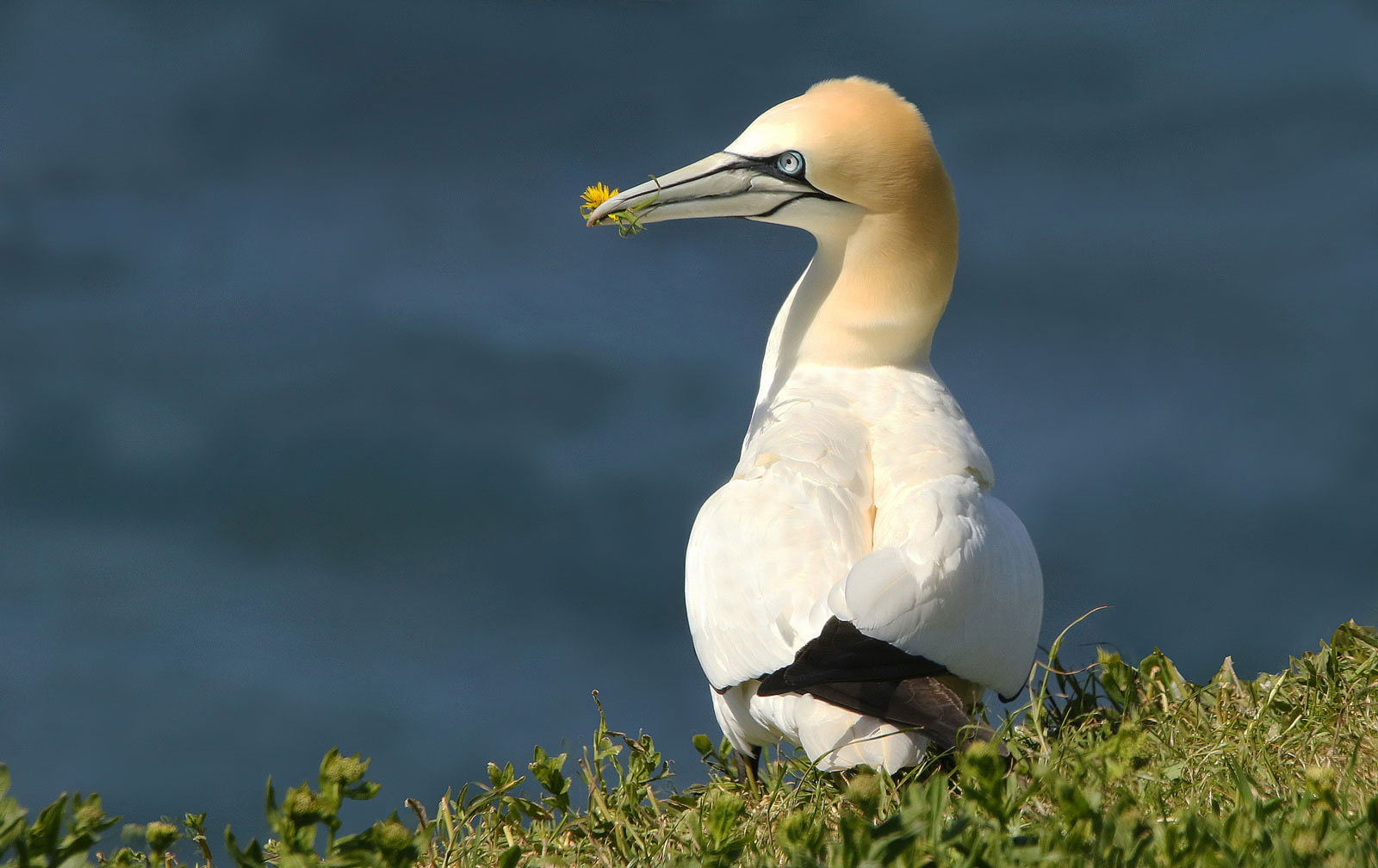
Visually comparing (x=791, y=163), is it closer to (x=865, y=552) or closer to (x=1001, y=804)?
(x=865, y=552)

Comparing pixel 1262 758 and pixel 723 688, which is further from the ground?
pixel 723 688

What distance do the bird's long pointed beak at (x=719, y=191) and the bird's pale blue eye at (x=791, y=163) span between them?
3cm

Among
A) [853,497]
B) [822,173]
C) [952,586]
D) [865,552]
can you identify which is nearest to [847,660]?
[952,586]

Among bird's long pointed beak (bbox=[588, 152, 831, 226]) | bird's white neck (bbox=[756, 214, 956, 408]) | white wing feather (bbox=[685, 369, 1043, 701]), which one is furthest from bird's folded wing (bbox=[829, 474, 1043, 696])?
bird's long pointed beak (bbox=[588, 152, 831, 226])

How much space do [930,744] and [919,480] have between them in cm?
83

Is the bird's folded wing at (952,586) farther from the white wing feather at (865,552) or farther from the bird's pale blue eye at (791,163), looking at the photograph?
the bird's pale blue eye at (791,163)

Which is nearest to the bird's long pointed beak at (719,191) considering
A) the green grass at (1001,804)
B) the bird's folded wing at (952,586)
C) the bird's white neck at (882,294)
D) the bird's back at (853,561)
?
the bird's white neck at (882,294)

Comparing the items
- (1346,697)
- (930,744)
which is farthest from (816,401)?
(1346,697)

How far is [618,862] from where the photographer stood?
10.4 ft

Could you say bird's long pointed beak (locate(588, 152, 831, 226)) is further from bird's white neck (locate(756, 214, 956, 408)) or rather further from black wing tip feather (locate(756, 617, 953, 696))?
black wing tip feather (locate(756, 617, 953, 696))

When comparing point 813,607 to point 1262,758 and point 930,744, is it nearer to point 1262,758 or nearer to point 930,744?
point 930,744

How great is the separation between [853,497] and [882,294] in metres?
1.14

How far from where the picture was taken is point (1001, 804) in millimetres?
2336

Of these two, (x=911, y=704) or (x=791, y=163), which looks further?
(x=791, y=163)
